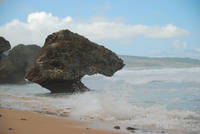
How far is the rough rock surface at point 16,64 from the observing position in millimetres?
27812

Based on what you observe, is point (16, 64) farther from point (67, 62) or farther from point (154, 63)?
point (154, 63)

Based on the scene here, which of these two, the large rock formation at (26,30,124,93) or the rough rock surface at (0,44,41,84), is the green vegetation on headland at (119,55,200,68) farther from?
the large rock formation at (26,30,124,93)

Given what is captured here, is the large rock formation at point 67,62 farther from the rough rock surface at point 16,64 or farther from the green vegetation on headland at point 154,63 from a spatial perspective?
the green vegetation on headland at point 154,63

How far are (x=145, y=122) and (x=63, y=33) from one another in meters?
11.2

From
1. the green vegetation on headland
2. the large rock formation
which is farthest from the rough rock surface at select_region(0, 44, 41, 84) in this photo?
the green vegetation on headland

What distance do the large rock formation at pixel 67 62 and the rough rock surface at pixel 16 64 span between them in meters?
11.4

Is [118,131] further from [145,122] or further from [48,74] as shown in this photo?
[48,74]

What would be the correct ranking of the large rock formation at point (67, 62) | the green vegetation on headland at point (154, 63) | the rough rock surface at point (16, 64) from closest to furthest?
the large rock formation at point (67, 62) < the rough rock surface at point (16, 64) < the green vegetation on headland at point (154, 63)

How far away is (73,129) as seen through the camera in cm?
622

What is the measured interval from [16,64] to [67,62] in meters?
13.9

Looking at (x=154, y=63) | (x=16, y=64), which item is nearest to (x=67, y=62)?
(x=16, y=64)

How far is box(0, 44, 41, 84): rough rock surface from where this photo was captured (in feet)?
91.2

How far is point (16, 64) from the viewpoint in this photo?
2873 cm

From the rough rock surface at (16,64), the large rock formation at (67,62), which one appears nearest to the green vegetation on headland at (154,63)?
the rough rock surface at (16,64)
